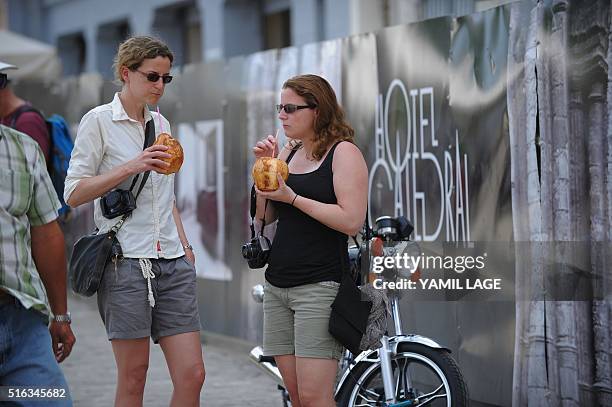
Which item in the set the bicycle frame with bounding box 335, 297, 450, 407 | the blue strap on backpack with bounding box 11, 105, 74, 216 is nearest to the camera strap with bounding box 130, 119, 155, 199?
the bicycle frame with bounding box 335, 297, 450, 407

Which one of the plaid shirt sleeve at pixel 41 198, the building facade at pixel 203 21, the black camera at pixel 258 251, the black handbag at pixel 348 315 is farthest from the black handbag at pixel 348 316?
the building facade at pixel 203 21

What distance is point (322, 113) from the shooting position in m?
4.95

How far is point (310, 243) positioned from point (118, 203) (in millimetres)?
773

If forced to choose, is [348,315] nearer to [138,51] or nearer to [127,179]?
[127,179]

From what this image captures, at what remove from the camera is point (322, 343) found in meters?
4.81

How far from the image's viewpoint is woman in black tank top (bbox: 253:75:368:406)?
4785mm

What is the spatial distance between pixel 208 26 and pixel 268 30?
40.4 inches

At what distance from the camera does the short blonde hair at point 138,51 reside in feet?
16.1

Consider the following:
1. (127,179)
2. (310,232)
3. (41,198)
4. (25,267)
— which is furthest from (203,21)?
(25,267)

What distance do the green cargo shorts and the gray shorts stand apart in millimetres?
358

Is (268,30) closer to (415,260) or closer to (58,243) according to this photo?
(415,260)

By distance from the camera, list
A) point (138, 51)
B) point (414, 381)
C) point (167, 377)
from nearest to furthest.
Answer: point (138, 51) → point (414, 381) → point (167, 377)

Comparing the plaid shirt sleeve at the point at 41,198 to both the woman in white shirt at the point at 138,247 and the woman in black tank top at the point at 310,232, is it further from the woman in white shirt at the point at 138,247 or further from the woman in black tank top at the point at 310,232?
the woman in black tank top at the point at 310,232

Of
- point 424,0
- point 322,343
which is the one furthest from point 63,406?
point 424,0
